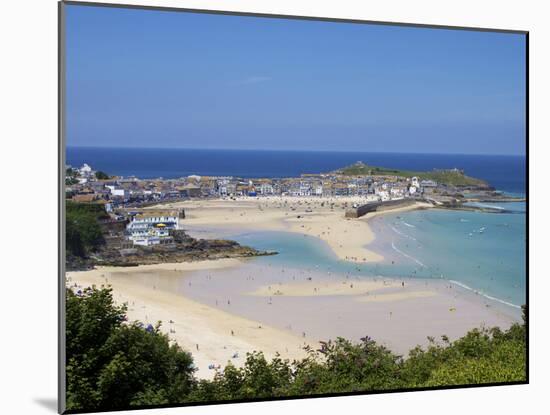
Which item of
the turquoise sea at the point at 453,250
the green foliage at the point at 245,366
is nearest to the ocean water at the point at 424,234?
the turquoise sea at the point at 453,250

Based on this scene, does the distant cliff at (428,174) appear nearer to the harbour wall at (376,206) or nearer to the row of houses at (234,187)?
the row of houses at (234,187)

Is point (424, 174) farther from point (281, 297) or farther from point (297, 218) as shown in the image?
point (281, 297)

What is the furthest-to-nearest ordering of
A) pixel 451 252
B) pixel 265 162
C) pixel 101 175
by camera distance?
pixel 451 252 → pixel 265 162 → pixel 101 175

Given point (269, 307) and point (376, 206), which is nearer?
point (269, 307)

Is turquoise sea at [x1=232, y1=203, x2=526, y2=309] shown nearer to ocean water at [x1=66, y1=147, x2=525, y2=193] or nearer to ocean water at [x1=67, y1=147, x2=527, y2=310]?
ocean water at [x1=67, y1=147, x2=527, y2=310]

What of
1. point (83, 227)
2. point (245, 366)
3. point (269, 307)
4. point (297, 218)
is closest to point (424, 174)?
point (297, 218)

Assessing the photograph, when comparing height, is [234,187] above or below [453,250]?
above

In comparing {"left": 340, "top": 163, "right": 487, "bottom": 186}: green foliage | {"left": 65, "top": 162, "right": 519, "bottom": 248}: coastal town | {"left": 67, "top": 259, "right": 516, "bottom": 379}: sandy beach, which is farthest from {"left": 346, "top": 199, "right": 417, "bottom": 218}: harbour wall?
{"left": 67, "top": 259, "right": 516, "bottom": 379}: sandy beach

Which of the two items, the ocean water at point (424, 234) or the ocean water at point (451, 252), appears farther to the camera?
the ocean water at point (451, 252)
